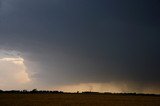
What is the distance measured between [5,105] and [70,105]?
9.06 meters

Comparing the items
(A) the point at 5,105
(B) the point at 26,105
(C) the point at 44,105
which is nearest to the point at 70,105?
(C) the point at 44,105

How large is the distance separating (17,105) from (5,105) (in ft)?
5.27

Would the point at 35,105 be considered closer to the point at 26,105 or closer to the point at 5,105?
the point at 26,105

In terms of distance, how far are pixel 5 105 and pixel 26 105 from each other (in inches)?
111

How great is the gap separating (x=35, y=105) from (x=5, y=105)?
13.4 ft

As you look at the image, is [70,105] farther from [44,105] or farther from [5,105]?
[5,105]

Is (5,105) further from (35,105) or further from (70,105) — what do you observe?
(70,105)

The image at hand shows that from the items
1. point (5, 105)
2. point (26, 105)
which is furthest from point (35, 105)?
point (5, 105)

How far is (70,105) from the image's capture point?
4156 centimetres

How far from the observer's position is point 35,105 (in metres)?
40.6

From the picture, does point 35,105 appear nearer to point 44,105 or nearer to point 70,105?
point 44,105

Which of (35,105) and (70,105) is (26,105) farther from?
(70,105)

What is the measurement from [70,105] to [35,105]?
196 inches

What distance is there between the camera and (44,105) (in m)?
40.8
